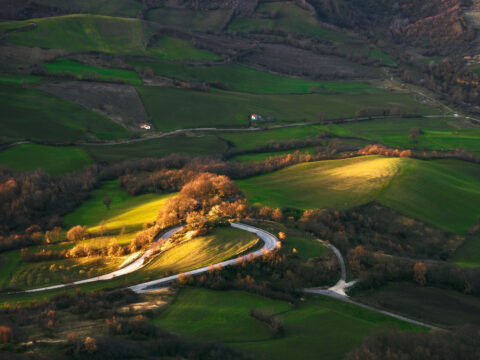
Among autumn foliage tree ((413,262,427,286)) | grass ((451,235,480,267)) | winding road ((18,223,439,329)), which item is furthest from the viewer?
grass ((451,235,480,267))

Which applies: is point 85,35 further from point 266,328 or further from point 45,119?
point 266,328

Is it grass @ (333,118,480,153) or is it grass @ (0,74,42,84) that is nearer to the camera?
grass @ (333,118,480,153)

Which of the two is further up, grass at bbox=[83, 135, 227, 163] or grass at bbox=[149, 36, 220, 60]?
grass at bbox=[149, 36, 220, 60]

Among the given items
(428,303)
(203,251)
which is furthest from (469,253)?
(203,251)

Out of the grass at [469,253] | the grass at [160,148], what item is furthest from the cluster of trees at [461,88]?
the grass at [469,253]

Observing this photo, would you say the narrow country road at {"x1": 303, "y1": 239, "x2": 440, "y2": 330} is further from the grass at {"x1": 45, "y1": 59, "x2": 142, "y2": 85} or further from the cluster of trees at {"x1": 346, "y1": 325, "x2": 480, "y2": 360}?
the grass at {"x1": 45, "y1": 59, "x2": 142, "y2": 85}

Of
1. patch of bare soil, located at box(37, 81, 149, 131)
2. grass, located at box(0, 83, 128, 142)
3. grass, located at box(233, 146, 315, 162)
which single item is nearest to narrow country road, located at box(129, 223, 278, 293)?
grass, located at box(233, 146, 315, 162)

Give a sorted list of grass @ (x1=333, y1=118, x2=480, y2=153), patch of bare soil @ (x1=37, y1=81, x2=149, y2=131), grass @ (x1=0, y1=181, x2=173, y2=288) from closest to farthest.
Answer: grass @ (x1=0, y1=181, x2=173, y2=288), grass @ (x1=333, y1=118, x2=480, y2=153), patch of bare soil @ (x1=37, y1=81, x2=149, y2=131)

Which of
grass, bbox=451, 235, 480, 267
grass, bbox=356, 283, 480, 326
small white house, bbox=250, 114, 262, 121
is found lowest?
grass, bbox=451, 235, 480, 267
